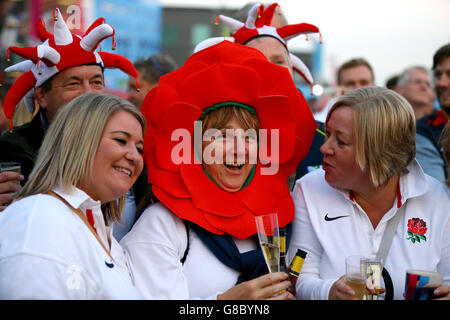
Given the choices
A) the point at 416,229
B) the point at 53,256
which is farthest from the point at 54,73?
the point at 416,229

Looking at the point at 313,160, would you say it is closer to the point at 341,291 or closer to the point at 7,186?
the point at 341,291

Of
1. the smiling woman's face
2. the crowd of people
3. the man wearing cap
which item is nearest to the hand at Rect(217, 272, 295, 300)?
the crowd of people

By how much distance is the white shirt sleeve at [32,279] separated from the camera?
76.3 inches

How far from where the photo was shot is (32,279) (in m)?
1.94

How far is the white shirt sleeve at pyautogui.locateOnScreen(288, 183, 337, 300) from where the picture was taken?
266 cm

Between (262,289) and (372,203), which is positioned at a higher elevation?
(372,203)

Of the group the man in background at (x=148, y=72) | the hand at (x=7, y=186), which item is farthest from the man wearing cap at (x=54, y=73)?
the man in background at (x=148, y=72)

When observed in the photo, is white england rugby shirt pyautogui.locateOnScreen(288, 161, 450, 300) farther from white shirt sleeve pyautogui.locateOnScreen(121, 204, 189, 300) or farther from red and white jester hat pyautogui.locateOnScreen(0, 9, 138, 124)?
red and white jester hat pyautogui.locateOnScreen(0, 9, 138, 124)

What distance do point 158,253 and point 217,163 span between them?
1.88ft

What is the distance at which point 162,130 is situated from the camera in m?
2.83

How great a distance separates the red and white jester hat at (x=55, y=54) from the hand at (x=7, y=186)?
67cm
